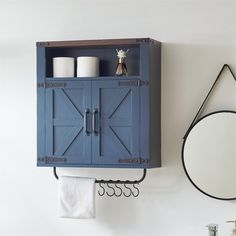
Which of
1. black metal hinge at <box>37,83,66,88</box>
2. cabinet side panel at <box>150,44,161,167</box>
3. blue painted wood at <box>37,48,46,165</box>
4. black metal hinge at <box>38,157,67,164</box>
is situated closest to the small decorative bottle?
cabinet side panel at <box>150,44,161,167</box>

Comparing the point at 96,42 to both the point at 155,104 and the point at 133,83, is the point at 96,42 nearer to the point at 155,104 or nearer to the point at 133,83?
the point at 133,83

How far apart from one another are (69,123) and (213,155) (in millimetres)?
772

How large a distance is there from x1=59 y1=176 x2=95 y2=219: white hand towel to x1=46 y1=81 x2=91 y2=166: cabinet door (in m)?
0.13

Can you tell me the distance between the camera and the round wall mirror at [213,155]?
3531 millimetres

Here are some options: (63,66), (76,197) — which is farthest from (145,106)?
(76,197)

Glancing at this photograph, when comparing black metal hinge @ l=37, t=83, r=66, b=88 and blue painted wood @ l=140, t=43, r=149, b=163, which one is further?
black metal hinge @ l=37, t=83, r=66, b=88

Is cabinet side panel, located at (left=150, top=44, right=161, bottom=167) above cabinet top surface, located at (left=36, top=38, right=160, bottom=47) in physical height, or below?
below

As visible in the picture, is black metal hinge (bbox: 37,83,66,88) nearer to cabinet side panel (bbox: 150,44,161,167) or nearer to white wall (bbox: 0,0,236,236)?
white wall (bbox: 0,0,236,236)

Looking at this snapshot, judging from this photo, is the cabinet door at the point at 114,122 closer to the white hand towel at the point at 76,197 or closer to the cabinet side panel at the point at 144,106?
the cabinet side panel at the point at 144,106

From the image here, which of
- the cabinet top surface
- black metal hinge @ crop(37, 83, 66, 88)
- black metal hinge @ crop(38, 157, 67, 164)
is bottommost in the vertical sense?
black metal hinge @ crop(38, 157, 67, 164)

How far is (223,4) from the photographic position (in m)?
3.62

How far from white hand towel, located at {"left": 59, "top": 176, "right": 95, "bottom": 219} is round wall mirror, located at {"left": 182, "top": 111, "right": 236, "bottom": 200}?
0.53 metres

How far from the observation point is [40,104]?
3.71 metres

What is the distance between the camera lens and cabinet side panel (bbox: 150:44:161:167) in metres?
3.57
